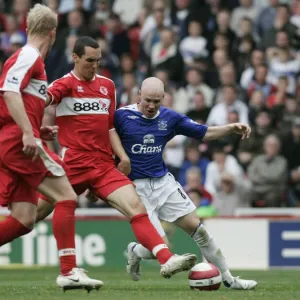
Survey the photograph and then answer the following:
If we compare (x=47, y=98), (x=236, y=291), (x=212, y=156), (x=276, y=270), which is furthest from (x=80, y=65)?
(x=212, y=156)

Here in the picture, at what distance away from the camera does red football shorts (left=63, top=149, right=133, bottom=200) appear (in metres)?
10.8

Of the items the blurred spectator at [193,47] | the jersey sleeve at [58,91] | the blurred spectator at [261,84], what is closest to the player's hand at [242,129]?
the jersey sleeve at [58,91]

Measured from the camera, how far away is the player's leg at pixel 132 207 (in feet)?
33.7

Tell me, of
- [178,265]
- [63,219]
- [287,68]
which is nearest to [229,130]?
[178,265]

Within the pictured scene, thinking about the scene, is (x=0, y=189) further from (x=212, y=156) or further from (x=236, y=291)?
(x=212, y=156)

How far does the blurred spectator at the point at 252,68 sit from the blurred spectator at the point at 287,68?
285 millimetres

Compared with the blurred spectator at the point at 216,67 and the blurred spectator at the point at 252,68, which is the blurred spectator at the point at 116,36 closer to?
the blurred spectator at the point at 216,67

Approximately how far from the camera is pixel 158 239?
10.4 meters

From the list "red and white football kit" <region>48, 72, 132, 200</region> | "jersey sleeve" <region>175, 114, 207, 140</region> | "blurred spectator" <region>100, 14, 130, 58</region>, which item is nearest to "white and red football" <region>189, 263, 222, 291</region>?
"red and white football kit" <region>48, 72, 132, 200</region>

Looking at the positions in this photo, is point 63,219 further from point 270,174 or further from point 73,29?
point 73,29

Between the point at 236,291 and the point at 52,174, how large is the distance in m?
2.12

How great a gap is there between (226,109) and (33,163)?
31.5ft

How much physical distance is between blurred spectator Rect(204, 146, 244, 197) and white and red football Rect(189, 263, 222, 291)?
7.96 m

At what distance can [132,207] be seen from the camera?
34.4 ft
